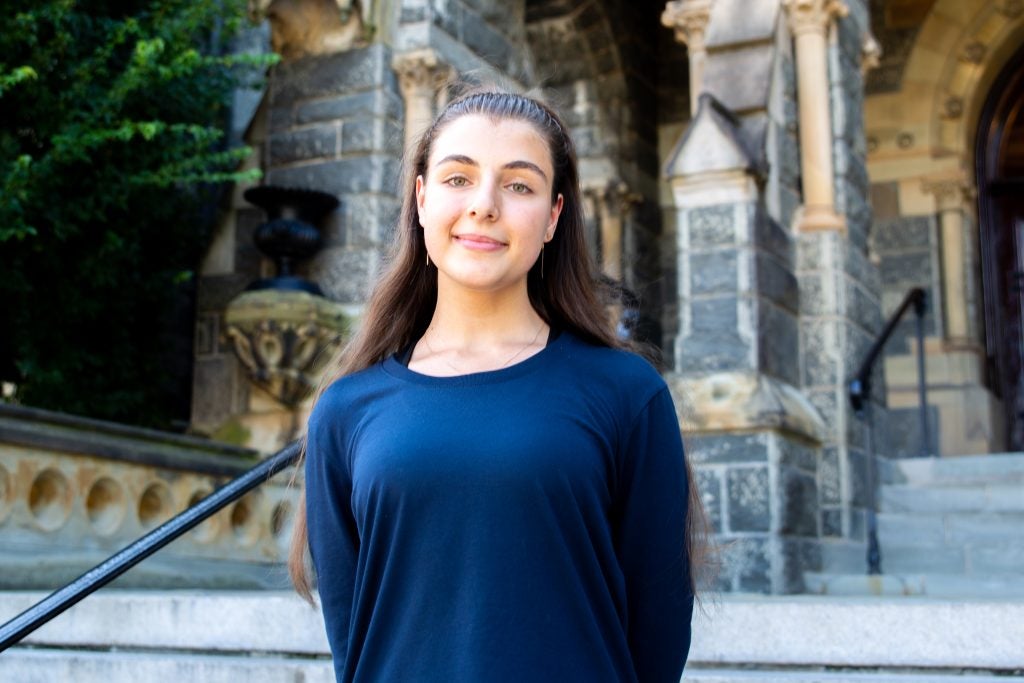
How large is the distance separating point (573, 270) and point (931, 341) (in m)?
8.92

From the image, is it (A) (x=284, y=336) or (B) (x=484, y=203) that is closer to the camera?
(B) (x=484, y=203)

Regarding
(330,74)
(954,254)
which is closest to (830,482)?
(330,74)

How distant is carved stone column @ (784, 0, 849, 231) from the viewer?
6.76 meters

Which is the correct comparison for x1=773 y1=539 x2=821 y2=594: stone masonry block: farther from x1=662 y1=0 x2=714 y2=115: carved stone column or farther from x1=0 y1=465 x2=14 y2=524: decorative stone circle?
x1=0 y1=465 x2=14 y2=524: decorative stone circle

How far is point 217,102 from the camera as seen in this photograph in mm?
6676

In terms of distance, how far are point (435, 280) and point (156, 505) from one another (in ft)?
13.4

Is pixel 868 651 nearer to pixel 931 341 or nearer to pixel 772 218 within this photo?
pixel 772 218

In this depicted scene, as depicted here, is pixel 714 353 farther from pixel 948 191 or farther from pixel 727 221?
pixel 948 191

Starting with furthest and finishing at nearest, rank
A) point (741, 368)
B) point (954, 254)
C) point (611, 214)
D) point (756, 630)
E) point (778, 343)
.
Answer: point (954, 254) < point (611, 214) < point (778, 343) < point (741, 368) < point (756, 630)

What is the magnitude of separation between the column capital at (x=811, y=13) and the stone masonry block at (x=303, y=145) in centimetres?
259

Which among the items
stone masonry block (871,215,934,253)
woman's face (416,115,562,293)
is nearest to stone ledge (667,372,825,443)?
woman's face (416,115,562,293)

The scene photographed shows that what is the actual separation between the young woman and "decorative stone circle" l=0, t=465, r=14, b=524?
11.0 ft

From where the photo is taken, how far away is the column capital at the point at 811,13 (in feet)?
22.2

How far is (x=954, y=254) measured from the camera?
10156 millimetres
